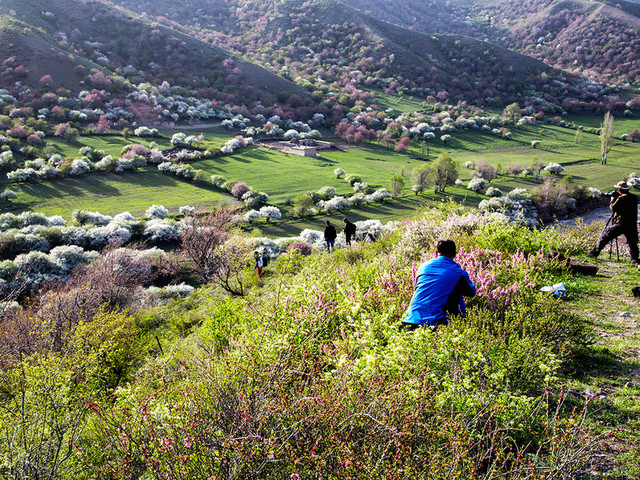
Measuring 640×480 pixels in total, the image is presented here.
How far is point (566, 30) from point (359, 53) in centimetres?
8883

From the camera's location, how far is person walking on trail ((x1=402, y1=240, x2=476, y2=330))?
5316mm

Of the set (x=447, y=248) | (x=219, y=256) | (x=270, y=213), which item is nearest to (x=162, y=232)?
(x=270, y=213)

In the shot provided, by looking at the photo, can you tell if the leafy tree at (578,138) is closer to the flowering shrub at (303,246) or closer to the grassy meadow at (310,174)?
the grassy meadow at (310,174)

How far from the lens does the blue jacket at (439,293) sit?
5.33m

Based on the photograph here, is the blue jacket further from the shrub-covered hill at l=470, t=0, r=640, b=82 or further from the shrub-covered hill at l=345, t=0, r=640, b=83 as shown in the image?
the shrub-covered hill at l=470, t=0, r=640, b=82

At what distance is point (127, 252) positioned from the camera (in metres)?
25.7

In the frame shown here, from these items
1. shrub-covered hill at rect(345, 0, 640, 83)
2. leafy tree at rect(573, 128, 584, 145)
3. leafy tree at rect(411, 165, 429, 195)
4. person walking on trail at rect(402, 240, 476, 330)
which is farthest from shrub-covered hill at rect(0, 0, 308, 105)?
shrub-covered hill at rect(345, 0, 640, 83)

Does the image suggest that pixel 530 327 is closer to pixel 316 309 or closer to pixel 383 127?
pixel 316 309

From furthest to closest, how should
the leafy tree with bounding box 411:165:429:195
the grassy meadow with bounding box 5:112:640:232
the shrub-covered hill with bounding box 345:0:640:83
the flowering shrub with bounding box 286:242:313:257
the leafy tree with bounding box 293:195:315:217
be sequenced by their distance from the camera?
the shrub-covered hill with bounding box 345:0:640:83
the leafy tree with bounding box 411:165:429:195
the grassy meadow with bounding box 5:112:640:232
the leafy tree with bounding box 293:195:315:217
the flowering shrub with bounding box 286:242:313:257

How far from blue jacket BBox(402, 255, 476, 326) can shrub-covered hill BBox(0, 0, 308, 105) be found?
8147 cm

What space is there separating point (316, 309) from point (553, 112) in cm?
10903

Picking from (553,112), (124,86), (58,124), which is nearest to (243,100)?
(124,86)

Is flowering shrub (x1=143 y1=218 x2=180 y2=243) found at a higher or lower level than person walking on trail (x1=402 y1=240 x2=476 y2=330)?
lower

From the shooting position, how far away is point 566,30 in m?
146
